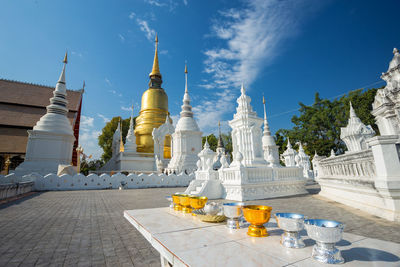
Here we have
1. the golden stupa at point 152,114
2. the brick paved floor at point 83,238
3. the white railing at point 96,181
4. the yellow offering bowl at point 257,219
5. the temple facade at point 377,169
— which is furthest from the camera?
the golden stupa at point 152,114

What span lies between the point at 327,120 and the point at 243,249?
34.3 meters

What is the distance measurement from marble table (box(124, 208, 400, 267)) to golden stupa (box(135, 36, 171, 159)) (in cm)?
2438

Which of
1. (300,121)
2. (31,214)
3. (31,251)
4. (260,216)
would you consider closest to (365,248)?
(260,216)

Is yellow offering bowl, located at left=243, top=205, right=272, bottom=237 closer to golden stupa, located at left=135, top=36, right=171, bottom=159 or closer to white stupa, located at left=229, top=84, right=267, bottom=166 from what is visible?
white stupa, located at left=229, top=84, right=267, bottom=166

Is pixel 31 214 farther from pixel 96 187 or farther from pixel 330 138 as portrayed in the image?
pixel 330 138

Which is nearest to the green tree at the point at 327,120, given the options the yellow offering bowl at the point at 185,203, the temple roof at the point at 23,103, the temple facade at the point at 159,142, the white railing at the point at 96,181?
the temple facade at the point at 159,142

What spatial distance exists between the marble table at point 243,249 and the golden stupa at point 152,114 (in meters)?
24.4

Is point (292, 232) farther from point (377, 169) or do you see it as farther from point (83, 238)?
point (377, 169)

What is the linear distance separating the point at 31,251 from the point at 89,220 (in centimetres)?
219

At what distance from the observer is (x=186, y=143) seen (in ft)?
70.1

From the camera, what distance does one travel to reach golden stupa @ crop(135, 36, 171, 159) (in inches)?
1081

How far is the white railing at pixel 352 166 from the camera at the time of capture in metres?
5.45

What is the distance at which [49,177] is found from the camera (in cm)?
1382

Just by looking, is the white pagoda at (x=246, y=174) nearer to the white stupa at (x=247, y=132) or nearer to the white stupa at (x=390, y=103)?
the white stupa at (x=247, y=132)
